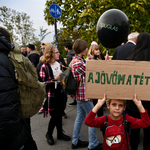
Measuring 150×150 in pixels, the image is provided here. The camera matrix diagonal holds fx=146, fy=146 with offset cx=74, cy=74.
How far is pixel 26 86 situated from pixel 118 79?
923 millimetres

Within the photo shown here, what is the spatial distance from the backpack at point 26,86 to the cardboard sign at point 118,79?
0.59 meters

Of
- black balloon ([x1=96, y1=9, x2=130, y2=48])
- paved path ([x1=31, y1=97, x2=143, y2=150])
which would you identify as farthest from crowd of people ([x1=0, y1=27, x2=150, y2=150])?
black balloon ([x1=96, y1=9, x2=130, y2=48])

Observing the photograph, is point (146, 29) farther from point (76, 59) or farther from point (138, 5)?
point (76, 59)

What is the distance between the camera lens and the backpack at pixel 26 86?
1426mm

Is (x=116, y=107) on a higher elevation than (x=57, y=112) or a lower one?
higher

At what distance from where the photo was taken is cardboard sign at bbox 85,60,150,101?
4.52 feet

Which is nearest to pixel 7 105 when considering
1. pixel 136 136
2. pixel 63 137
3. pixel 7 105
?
pixel 7 105

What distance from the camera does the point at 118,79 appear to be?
140cm

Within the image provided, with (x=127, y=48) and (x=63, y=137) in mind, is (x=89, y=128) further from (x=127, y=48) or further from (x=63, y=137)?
(x=127, y=48)

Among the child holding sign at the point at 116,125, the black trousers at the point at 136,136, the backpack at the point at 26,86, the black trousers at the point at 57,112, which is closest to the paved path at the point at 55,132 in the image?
the black trousers at the point at 57,112

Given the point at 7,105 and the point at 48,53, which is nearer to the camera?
the point at 7,105

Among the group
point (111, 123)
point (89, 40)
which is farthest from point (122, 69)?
point (89, 40)

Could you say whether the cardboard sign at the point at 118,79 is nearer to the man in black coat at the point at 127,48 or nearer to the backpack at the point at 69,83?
the backpack at the point at 69,83

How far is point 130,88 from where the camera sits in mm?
1405
